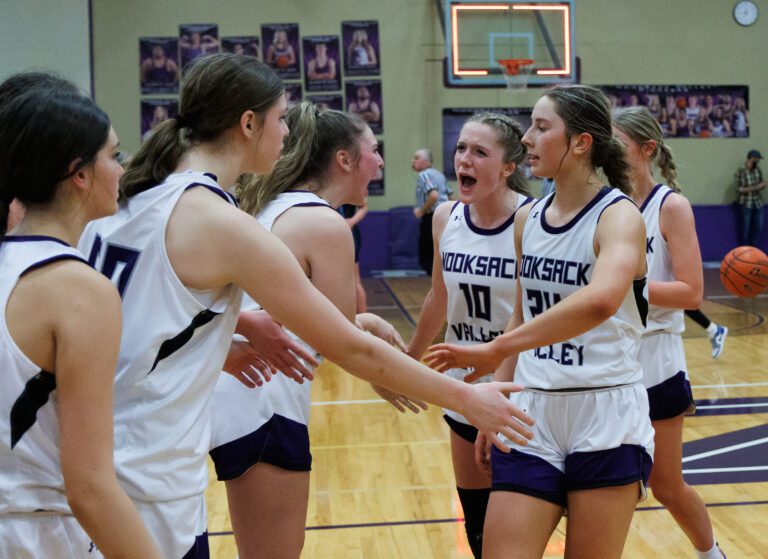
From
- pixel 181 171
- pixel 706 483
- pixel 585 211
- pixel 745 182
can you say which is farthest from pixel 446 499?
pixel 745 182

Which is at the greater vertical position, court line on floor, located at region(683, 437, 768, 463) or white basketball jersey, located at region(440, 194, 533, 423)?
white basketball jersey, located at region(440, 194, 533, 423)

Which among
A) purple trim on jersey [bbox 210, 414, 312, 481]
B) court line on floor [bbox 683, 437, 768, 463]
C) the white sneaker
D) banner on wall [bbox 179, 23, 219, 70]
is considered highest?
banner on wall [bbox 179, 23, 219, 70]

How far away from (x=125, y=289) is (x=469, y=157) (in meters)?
1.86

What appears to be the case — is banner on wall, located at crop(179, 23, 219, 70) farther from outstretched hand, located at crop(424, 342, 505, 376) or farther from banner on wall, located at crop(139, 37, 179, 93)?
outstretched hand, located at crop(424, 342, 505, 376)

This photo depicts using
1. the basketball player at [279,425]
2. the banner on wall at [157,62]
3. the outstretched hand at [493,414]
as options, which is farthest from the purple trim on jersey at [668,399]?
the banner on wall at [157,62]

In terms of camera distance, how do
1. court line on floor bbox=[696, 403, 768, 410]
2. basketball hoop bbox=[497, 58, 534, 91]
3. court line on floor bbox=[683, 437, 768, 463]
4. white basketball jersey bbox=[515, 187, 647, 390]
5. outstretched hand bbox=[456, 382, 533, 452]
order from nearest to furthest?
outstretched hand bbox=[456, 382, 533, 452], white basketball jersey bbox=[515, 187, 647, 390], court line on floor bbox=[683, 437, 768, 463], court line on floor bbox=[696, 403, 768, 410], basketball hoop bbox=[497, 58, 534, 91]

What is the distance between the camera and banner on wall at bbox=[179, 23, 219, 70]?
49.4 ft

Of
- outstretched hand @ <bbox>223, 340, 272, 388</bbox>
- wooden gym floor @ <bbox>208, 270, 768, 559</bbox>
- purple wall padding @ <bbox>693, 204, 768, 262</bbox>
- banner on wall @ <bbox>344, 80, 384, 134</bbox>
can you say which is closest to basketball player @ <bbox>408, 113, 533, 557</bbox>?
wooden gym floor @ <bbox>208, 270, 768, 559</bbox>

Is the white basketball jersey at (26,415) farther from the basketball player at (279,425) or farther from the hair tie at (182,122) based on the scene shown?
the basketball player at (279,425)

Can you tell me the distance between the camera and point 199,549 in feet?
6.07

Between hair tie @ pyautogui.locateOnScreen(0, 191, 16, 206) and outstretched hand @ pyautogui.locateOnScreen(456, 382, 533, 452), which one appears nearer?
hair tie @ pyautogui.locateOnScreen(0, 191, 16, 206)

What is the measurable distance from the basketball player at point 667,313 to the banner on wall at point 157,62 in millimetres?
12693

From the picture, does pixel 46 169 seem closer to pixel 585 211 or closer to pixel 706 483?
pixel 585 211

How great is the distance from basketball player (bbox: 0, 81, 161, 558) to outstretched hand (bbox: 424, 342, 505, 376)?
1242 mm
